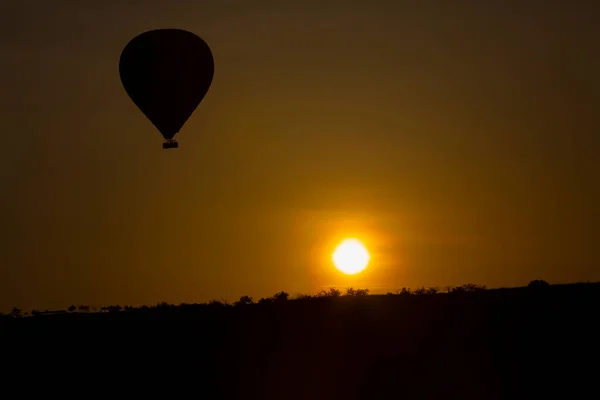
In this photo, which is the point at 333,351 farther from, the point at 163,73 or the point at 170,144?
the point at 163,73

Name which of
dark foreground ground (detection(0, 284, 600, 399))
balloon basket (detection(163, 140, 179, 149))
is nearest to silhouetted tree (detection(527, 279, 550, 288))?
dark foreground ground (detection(0, 284, 600, 399))

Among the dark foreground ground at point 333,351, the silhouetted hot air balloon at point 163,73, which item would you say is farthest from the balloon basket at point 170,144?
the dark foreground ground at point 333,351

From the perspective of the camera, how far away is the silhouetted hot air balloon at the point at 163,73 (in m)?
52.3

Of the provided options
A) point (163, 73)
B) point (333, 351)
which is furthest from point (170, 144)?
point (333, 351)

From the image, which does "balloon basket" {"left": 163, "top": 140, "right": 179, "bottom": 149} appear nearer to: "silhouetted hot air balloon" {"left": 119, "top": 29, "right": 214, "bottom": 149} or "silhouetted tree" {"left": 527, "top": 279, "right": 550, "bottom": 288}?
"silhouetted hot air balloon" {"left": 119, "top": 29, "right": 214, "bottom": 149}

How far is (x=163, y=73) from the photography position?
52.2 m

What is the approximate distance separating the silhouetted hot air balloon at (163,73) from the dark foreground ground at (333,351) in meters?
11.5

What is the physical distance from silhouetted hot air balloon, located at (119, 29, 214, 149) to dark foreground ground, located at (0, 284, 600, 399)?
1152cm

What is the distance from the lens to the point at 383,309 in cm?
4325

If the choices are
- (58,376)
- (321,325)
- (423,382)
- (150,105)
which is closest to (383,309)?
(321,325)

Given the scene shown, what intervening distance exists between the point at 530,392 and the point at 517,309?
575cm

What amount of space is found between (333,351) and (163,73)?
687 inches

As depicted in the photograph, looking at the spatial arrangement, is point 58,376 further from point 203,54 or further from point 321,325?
point 203,54

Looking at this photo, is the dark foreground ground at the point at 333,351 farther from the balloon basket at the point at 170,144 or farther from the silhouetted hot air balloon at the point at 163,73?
the silhouetted hot air balloon at the point at 163,73
